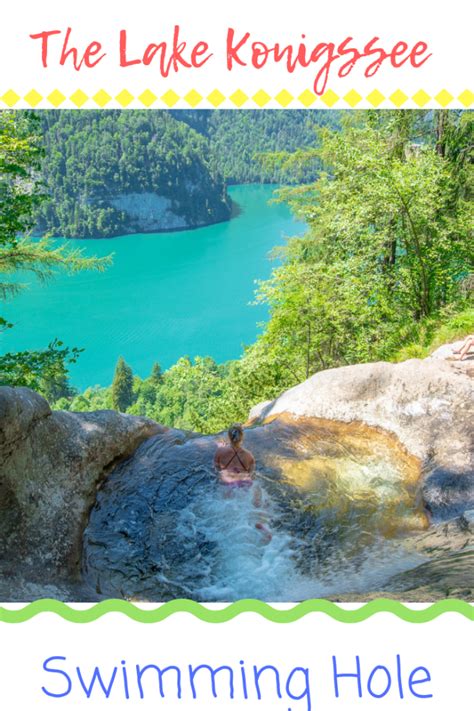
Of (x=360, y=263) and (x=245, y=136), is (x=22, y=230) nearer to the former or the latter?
(x=360, y=263)

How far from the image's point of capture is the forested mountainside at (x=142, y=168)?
83375 millimetres

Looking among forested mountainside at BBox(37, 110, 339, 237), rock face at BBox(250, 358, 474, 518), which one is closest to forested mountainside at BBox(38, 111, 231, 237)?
forested mountainside at BBox(37, 110, 339, 237)

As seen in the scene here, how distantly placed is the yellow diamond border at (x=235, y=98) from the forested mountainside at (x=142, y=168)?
76482 millimetres

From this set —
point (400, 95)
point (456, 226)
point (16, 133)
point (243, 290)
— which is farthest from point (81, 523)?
point (243, 290)

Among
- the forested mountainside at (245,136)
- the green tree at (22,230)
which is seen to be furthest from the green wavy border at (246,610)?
the forested mountainside at (245,136)

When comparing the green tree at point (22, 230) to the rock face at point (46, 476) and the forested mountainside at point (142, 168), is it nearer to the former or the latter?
the rock face at point (46, 476)

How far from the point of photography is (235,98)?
3.89 metres

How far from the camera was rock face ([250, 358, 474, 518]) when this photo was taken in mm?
5496

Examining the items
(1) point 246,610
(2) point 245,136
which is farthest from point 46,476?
(2) point 245,136

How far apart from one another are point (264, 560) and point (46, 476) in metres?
1.97

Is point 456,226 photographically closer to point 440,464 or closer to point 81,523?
point 440,464

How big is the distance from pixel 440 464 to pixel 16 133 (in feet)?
22.0

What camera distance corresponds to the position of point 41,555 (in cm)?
444

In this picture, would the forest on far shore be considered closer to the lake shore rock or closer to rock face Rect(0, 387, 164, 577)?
the lake shore rock
